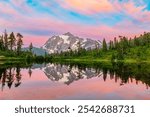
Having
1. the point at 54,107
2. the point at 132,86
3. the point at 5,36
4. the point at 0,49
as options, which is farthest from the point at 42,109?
the point at 5,36

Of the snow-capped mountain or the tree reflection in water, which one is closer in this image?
the tree reflection in water

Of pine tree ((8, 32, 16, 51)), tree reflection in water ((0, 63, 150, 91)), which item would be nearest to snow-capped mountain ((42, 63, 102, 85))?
tree reflection in water ((0, 63, 150, 91))

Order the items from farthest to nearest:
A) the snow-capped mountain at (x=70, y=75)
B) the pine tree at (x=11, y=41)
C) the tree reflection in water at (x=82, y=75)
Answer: the pine tree at (x=11, y=41)
the snow-capped mountain at (x=70, y=75)
the tree reflection in water at (x=82, y=75)

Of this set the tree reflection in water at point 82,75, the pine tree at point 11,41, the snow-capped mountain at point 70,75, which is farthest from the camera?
the pine tree at point 11,41

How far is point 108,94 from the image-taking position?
3466cm

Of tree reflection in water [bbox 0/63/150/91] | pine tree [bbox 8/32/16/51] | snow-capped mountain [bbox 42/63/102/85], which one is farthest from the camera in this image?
pine tree [bbox 8/32/16/51]

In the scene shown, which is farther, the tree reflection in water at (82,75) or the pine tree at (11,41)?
the pine tree at (11,41)

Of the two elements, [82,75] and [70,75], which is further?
[70,75]

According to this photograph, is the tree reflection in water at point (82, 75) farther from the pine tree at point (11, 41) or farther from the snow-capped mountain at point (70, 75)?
the pine tree at point (11, 41)

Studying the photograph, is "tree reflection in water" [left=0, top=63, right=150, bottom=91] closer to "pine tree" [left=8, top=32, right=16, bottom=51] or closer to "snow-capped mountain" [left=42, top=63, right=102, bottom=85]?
"snow-capped mountain" [left=42, top=63, right=102, bottom=85]

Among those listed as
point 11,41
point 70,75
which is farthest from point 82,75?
point 11,41

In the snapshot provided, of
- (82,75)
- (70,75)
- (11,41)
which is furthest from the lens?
(11,41)

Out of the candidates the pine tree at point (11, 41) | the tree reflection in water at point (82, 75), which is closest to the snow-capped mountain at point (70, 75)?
the tree reflection in water at point (82, 75)

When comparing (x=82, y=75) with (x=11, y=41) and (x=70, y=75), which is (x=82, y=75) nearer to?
(x=70, y=75)
